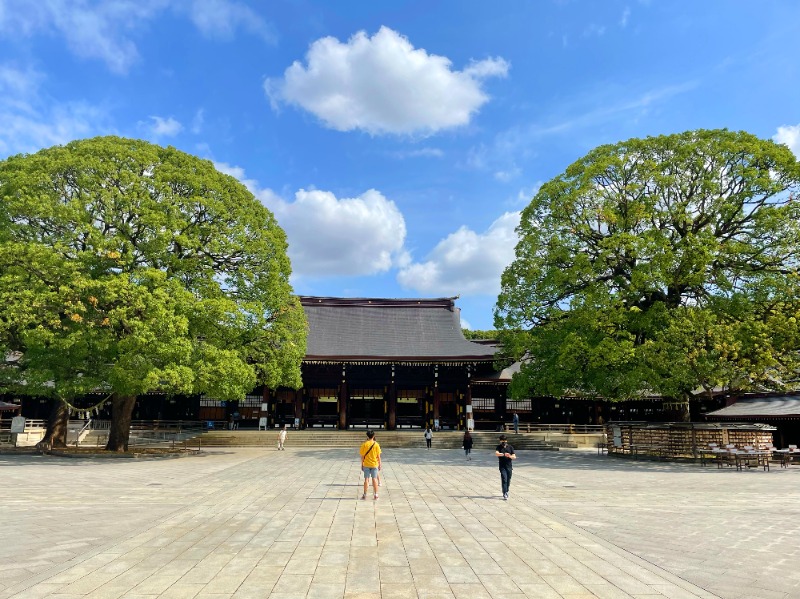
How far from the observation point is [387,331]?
38.2 metres

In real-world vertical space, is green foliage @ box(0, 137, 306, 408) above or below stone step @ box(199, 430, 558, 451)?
above

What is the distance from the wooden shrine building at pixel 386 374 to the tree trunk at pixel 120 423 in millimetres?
10785

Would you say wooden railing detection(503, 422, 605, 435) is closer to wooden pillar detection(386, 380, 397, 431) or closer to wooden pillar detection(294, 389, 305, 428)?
wooden pillar detection(386, 380, 397, 431)

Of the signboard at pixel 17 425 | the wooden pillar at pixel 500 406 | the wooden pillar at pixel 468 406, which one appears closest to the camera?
the signboard at pixel 17 425

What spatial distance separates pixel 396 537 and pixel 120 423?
63.7ft

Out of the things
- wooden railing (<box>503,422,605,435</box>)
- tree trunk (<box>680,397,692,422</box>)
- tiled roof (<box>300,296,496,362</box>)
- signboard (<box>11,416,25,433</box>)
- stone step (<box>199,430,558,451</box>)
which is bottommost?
stone step (<box>199,430,558,451</box>)

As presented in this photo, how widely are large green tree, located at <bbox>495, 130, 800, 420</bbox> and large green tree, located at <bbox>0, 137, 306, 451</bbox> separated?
500 inches

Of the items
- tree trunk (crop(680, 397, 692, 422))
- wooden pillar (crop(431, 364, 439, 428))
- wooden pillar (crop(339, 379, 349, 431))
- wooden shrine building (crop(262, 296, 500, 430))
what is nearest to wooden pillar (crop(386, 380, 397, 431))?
wooden shrine building (crop(262, 296, 500, 430))

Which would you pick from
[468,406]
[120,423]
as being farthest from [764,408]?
[120,423]

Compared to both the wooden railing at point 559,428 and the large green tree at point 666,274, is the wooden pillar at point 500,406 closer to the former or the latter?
the wooden railing at point 559,428

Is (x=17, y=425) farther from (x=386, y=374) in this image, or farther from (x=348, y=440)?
(x=386, y=374)

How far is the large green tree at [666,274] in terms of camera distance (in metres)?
20.3

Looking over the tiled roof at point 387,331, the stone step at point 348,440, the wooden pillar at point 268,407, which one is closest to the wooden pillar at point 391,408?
the tiled roof at point 387,331

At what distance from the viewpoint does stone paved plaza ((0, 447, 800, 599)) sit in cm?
609
